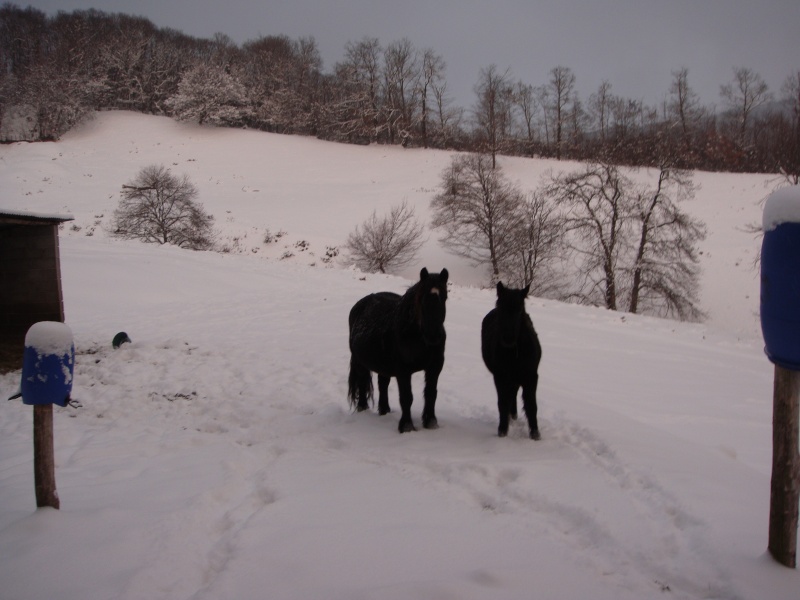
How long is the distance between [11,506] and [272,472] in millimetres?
1845

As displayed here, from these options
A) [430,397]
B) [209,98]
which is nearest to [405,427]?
[430,397]

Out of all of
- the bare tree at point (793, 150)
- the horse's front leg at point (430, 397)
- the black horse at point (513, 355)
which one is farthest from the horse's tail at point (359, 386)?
the bare tree at point (793, 150)

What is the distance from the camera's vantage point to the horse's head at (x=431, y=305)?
15.5ft

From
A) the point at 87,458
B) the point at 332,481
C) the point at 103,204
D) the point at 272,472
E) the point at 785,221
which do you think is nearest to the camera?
the point at 785,221

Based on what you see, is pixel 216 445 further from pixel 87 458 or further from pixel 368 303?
pixel 368 303

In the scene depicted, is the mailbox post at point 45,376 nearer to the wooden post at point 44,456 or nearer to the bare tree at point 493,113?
the wooden post at point 44,456

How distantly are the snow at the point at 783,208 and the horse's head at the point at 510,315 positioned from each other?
2.38m

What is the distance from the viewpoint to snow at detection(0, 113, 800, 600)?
2609 millimetres

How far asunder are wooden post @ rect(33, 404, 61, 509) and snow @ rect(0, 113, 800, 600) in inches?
4.9

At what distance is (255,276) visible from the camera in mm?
17641

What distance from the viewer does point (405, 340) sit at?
5.16 metres

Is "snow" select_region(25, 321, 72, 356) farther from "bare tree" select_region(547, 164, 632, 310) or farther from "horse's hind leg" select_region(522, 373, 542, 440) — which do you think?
"bare tree" select_region(547, 164, 632, 310)

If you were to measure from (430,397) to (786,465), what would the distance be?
3.26 meters

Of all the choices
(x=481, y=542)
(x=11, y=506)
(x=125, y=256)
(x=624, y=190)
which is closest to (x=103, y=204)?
(x=125, y=256)
